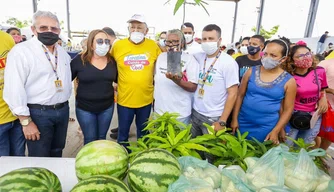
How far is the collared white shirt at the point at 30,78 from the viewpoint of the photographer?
1.98 meters

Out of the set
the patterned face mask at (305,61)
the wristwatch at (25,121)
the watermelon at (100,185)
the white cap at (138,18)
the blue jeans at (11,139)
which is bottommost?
the blue jeans at (11,139)

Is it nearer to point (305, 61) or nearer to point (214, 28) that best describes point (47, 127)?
point (214, 28)

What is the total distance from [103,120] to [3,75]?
1.13 metres

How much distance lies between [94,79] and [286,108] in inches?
Answer: 83.8

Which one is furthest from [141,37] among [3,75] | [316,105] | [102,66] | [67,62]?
[316,105]

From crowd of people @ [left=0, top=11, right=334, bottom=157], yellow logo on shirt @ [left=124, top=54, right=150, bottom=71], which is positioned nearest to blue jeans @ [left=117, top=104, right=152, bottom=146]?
crowd of people @ [left=0, top=11, right=334, bottom=157]

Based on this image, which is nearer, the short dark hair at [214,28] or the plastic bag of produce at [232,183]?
→ the plastic bag of produce at [232,183]

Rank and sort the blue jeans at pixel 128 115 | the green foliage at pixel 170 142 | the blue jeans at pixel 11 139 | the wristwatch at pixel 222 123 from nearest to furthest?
the green foliage at pixel 170 142, the blue jeans at pixel 11 139, the wristwatch at pixel 222 123, the blue jeans at pixel 128 115

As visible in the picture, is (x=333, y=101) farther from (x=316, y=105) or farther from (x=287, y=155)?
(x=287, y=155)

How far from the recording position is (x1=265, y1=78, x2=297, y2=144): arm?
2.26m

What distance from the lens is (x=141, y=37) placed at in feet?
8.90

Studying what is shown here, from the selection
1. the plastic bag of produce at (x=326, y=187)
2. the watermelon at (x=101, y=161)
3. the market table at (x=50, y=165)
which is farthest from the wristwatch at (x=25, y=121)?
the plastic bag of produce at (x=326, y=187)

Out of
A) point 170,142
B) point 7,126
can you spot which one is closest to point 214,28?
point 170,142

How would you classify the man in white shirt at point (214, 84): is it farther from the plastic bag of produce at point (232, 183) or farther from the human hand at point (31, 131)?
the human hand at point (31, 131)
